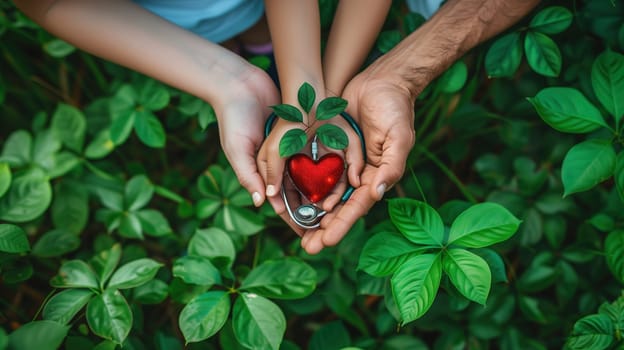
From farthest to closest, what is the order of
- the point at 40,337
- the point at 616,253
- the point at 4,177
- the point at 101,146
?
the point at 101,146 < the point at 4,177 < the point at 616,253 < the point at 40,337

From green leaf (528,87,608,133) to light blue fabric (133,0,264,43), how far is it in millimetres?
790

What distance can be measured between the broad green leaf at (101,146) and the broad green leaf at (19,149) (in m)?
0.15

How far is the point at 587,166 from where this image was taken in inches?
35.9

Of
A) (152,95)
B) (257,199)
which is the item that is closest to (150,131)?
(152,95)

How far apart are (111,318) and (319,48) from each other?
74 centimetres

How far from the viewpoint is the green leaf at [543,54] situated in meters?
1.06

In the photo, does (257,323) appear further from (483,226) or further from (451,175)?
(451,175)

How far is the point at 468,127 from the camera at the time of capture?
1.43 m

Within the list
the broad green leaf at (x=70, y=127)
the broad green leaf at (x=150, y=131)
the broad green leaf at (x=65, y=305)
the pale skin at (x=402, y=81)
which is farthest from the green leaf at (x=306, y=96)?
the broad green leaf at (x=70, y=127)

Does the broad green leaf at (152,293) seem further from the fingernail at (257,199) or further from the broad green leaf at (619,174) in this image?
the broad green leaf at (619,174)

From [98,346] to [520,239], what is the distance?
3.32 ft

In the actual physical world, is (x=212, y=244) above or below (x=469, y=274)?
below

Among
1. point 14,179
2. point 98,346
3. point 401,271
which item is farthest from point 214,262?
point 14,179

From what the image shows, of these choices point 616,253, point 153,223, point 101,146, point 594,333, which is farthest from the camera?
point 101,146
